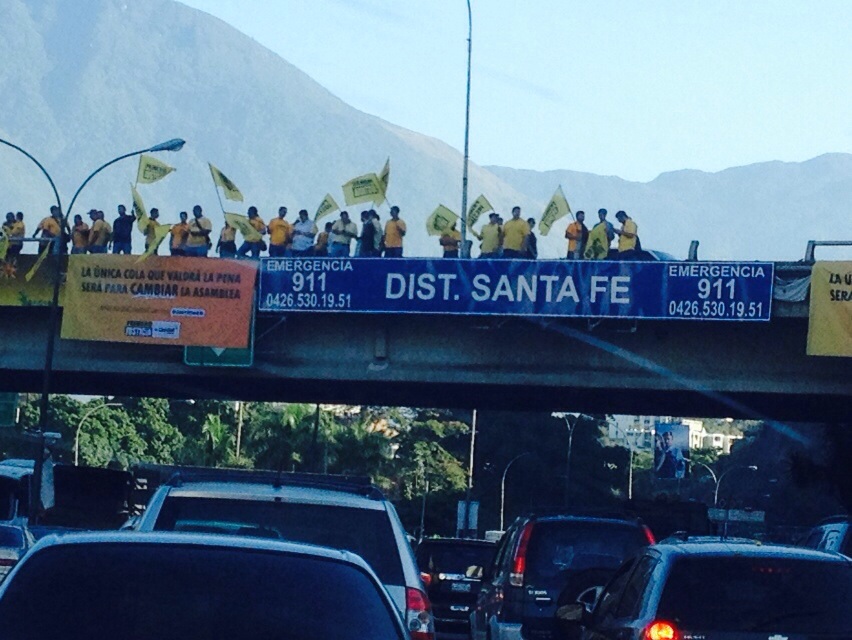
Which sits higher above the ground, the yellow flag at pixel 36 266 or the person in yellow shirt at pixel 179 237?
the person in yellow shirt at pixel 179 237

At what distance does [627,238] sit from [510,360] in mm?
3341

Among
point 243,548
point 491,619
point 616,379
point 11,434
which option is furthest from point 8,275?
point 11,434

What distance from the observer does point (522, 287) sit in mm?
34688

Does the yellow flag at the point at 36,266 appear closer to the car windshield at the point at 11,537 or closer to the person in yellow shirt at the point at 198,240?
the person in yellow shirt at the point at 198,240

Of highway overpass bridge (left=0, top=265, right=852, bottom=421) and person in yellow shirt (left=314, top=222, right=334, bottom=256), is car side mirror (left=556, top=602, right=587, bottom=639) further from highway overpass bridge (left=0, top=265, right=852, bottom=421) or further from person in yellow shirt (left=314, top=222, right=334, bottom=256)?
person in yellow shirt (left=314, top=222, right=334, bottom=256)

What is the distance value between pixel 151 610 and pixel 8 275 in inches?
1295

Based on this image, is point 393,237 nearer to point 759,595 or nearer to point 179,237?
point 179,237

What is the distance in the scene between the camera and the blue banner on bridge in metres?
33.4

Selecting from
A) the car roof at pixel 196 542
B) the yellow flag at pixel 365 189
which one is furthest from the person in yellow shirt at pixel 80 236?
the car roof at pixel 196 542

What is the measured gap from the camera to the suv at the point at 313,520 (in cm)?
973

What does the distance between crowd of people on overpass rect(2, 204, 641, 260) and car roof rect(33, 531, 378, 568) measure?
94.2 feet

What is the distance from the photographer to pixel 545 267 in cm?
3472

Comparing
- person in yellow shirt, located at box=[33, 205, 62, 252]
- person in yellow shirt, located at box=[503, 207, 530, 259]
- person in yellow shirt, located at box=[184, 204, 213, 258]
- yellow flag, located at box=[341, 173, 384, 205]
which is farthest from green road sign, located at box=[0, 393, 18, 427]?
person in yellow shirt, located at box=[503, 207, 530, 259]

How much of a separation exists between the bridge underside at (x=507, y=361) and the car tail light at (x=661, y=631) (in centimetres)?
2520
